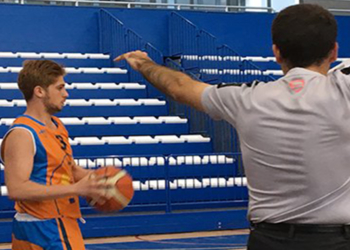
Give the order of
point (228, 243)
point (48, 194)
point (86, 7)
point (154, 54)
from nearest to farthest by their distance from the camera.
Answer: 1. point (48, 194)
2. point (228, 243)
3. point (154, 54)
4. point (86, 7)

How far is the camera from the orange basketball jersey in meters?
3.49

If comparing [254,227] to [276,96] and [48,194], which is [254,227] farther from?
[48,194]

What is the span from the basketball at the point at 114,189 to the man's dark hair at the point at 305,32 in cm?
141

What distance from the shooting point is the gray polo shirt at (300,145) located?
219 centimetres

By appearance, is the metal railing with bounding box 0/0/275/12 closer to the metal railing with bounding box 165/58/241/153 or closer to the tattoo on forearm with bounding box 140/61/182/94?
the metal railing with bounding box 165/58/241/153

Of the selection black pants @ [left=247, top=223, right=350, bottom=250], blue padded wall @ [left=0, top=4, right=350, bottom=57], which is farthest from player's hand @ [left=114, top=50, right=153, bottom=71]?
→ blue padded wall @ [left=0, top=4, right=350, bottom=57]

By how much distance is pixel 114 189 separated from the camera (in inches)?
135

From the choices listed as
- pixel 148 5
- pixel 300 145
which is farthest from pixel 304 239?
pixel 148 5

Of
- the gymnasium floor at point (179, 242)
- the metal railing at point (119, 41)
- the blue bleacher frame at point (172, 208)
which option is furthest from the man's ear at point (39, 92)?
the metal railing at point (119, 41)

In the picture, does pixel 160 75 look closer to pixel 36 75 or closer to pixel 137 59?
pixel 137 59

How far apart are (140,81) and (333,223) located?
12.3 m

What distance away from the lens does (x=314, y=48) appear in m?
2.21

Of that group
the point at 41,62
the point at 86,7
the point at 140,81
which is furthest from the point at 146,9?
the point at 41,62

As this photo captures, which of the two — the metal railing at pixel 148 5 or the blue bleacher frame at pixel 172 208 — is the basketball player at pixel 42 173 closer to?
the blue bleacher frame at pixel 172 208
